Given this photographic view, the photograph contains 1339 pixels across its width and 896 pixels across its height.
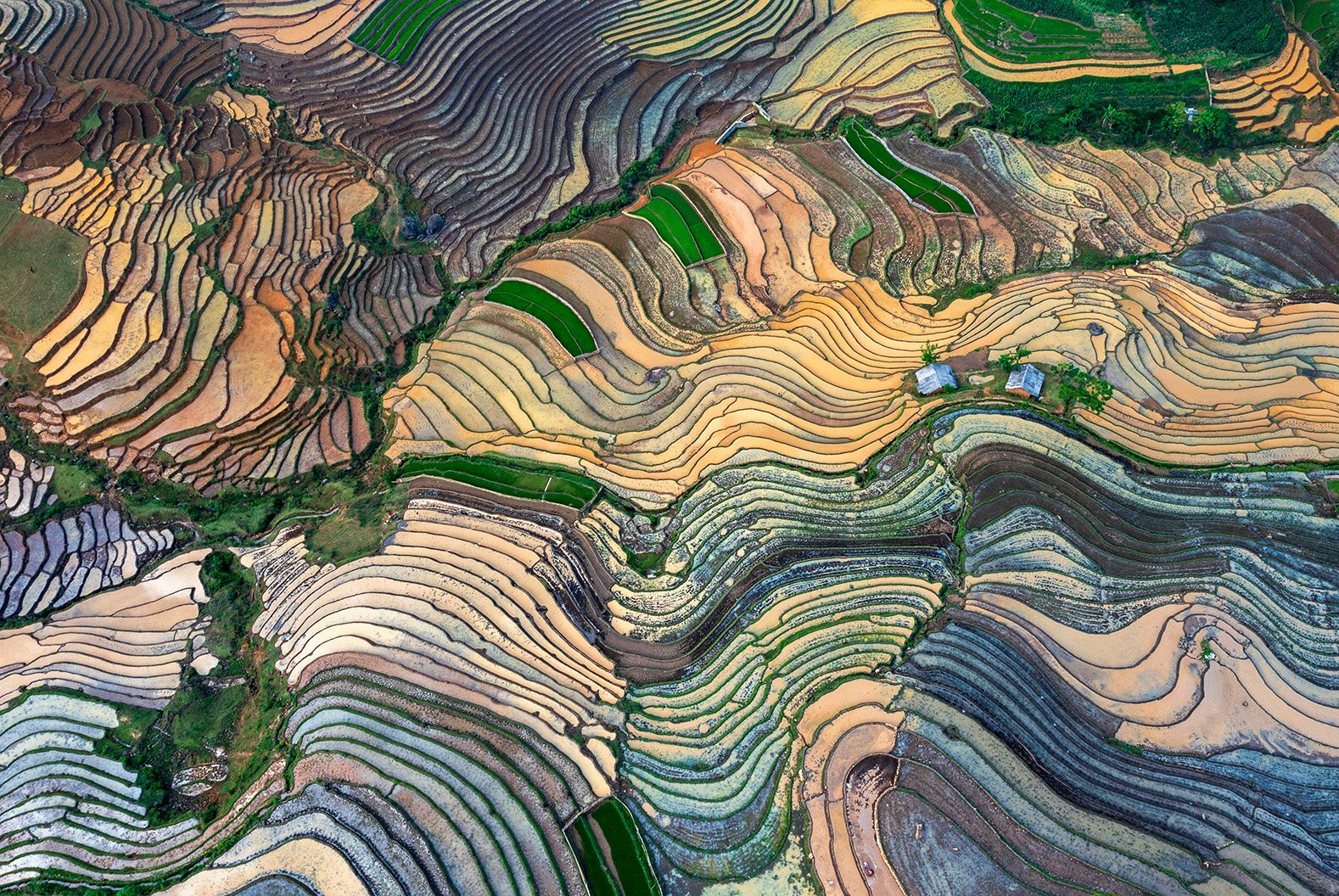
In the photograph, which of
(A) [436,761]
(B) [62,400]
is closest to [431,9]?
(B) [62,400]

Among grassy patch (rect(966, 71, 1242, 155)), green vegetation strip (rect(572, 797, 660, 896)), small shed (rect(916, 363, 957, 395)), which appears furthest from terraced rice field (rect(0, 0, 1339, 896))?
small shed (rect(916, 363, 957, 395))

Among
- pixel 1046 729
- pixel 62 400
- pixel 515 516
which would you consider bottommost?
pixel 1046 729

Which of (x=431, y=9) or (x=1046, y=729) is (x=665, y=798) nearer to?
(x=1046, y=729)

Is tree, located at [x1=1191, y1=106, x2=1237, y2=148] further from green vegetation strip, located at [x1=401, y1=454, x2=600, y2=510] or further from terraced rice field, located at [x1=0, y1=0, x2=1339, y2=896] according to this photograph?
green vegetation strip, located at [x1=401, y1=454, x2=600, y2=510]

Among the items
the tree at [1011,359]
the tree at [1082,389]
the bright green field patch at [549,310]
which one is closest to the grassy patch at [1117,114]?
the tree at [1011,359]

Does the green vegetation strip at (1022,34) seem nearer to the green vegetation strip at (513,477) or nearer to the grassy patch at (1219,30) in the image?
the grassy patch at (1219,30)

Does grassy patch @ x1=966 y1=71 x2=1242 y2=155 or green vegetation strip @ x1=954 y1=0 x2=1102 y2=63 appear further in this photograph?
green vegetation strip @ x1=954 y1=0 x2=1102 y2=63
